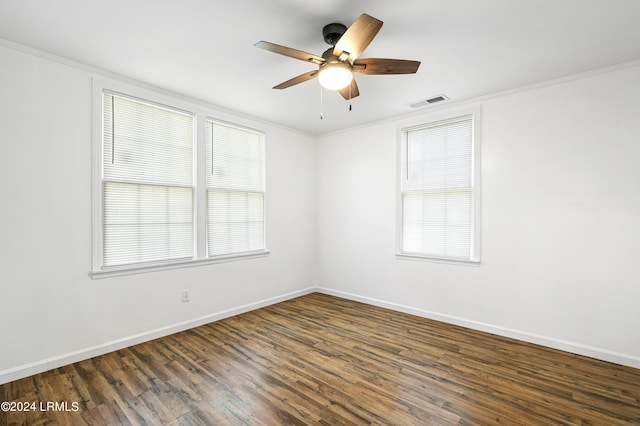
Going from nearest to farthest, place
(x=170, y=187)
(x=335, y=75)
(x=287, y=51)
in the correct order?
(x=287, y=51)
(x=335, y=75)
(x=170, y=187)

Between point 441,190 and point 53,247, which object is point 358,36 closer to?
point 441,190

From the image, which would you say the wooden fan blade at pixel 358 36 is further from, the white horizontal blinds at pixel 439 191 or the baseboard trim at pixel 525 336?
the baseboard trim at pixel 525 336

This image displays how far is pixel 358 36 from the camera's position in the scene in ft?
6.22

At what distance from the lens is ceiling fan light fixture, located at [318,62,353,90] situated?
2.13 m

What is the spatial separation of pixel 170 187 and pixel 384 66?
2.67m

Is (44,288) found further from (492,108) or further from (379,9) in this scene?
(492,108)

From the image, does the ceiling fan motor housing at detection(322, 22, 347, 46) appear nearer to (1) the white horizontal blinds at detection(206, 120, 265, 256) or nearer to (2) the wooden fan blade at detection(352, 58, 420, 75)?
(2) the wooden fan blade at detection(352, 58, 420, 75)

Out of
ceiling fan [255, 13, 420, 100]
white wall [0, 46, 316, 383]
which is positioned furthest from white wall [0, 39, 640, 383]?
ceiling fan [255, 13, 420, 100]

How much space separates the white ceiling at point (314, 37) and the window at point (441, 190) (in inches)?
26.5

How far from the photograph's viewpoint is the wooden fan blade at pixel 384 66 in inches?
84.0

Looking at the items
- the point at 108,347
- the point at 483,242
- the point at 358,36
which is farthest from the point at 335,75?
the point at 108,347

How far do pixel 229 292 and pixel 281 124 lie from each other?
256 cm

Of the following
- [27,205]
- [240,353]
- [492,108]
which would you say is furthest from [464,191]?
[27,205]

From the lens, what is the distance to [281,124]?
4.66m
